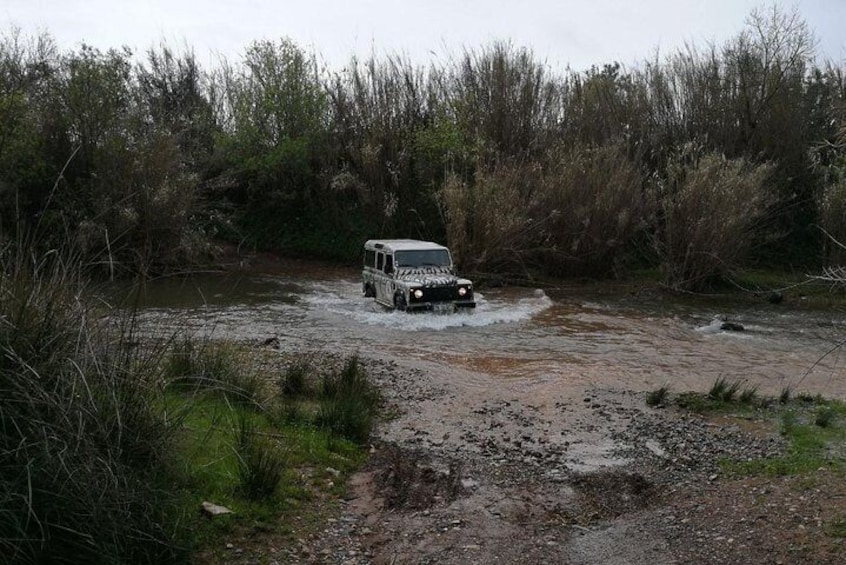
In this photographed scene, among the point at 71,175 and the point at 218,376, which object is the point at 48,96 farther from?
the point at 218,376

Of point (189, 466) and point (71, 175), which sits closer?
point (189, 466)

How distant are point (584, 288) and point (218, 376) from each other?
17279 mm

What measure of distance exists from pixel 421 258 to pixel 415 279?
0.80 m

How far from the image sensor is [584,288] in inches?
941

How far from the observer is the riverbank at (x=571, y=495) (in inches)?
234

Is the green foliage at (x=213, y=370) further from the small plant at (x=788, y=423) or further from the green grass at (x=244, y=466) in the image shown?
the small plant at (x=788, y=423)

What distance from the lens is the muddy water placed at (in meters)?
12.8

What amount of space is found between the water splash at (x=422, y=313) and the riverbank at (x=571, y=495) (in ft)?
21.9

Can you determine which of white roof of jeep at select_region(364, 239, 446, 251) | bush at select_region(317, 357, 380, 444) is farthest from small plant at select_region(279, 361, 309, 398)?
white roof of jeep at select_region(364, 239, 446, 251)

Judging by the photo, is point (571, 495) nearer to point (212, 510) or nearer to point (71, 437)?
point (212, 510)

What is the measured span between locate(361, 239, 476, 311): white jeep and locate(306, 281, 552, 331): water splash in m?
0.24

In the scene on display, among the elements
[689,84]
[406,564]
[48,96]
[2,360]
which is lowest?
[406,564]

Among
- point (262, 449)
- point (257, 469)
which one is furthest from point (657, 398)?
point (257, 469)

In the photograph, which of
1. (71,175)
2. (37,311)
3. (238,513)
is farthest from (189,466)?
(71,175)
